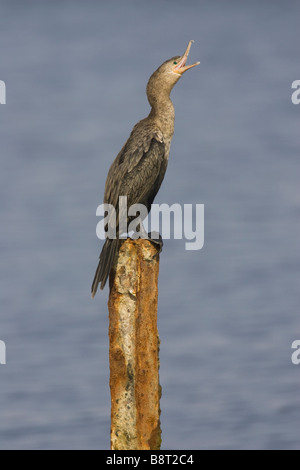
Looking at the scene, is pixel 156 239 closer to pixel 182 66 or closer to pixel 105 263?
pixel 105 263

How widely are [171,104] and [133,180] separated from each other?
130cm

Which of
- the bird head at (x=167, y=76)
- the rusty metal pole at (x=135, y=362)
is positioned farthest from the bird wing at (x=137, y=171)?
the rusty metal pole at (x=135, y=362)

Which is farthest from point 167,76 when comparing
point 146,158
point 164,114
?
point 146,158

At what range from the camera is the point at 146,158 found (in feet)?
36.1

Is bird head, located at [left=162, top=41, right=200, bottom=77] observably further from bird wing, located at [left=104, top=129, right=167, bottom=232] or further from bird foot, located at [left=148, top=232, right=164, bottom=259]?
bird foot, located at [left=148, top=232, right=164, bottom=259]

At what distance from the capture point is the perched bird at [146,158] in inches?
429

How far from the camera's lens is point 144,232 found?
34.9 feet

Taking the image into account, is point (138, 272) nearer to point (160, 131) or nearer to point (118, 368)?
point (118, 368)

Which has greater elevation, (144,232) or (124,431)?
(144,232)

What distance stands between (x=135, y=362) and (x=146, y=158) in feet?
8.30

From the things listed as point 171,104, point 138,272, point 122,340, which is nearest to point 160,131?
point 171,104

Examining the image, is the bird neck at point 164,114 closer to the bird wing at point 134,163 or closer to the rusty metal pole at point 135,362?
the bird wing at point 134,163

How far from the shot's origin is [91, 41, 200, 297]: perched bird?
10.9m
